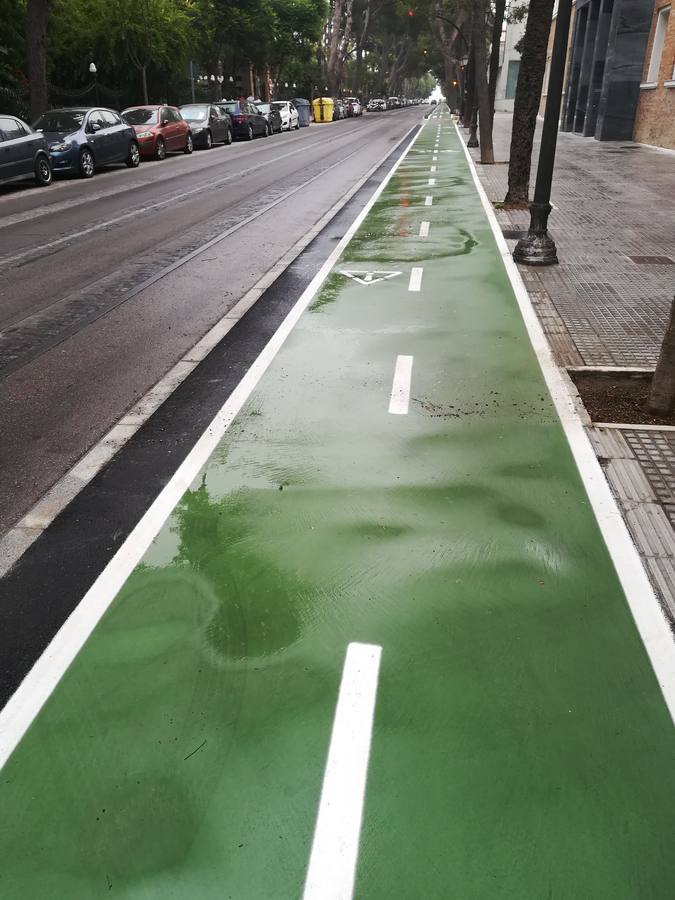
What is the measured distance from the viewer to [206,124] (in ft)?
101

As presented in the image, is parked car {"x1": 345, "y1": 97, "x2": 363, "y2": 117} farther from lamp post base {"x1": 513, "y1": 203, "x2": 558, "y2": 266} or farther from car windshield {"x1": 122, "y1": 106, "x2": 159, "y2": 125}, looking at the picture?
lamp post base {"x1": 513, "y1": 203, "x2": 558, "y2": 266}

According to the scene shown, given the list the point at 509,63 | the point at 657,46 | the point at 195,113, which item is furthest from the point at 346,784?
the point at 509,63

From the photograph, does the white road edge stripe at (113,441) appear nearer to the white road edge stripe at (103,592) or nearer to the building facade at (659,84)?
the white road edge stripe at (103,592)

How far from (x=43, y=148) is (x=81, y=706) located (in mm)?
19413

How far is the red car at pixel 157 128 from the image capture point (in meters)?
25.7

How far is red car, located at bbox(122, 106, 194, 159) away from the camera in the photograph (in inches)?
1010

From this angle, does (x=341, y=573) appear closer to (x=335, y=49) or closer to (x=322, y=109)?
(x=322, y=109)

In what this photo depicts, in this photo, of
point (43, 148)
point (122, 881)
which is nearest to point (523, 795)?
point (122, 881)

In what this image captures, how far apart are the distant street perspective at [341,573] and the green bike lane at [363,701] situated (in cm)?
1

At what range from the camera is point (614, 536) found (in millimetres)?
4211

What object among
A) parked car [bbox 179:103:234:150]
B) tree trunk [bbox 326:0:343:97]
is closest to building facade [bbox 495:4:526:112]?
tree trunk [bbox 326:0:343:97]

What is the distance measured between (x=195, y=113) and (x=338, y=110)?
35979mm

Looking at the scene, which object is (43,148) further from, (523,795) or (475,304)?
(523,795)

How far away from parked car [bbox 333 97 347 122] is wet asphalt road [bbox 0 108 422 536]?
146ft
